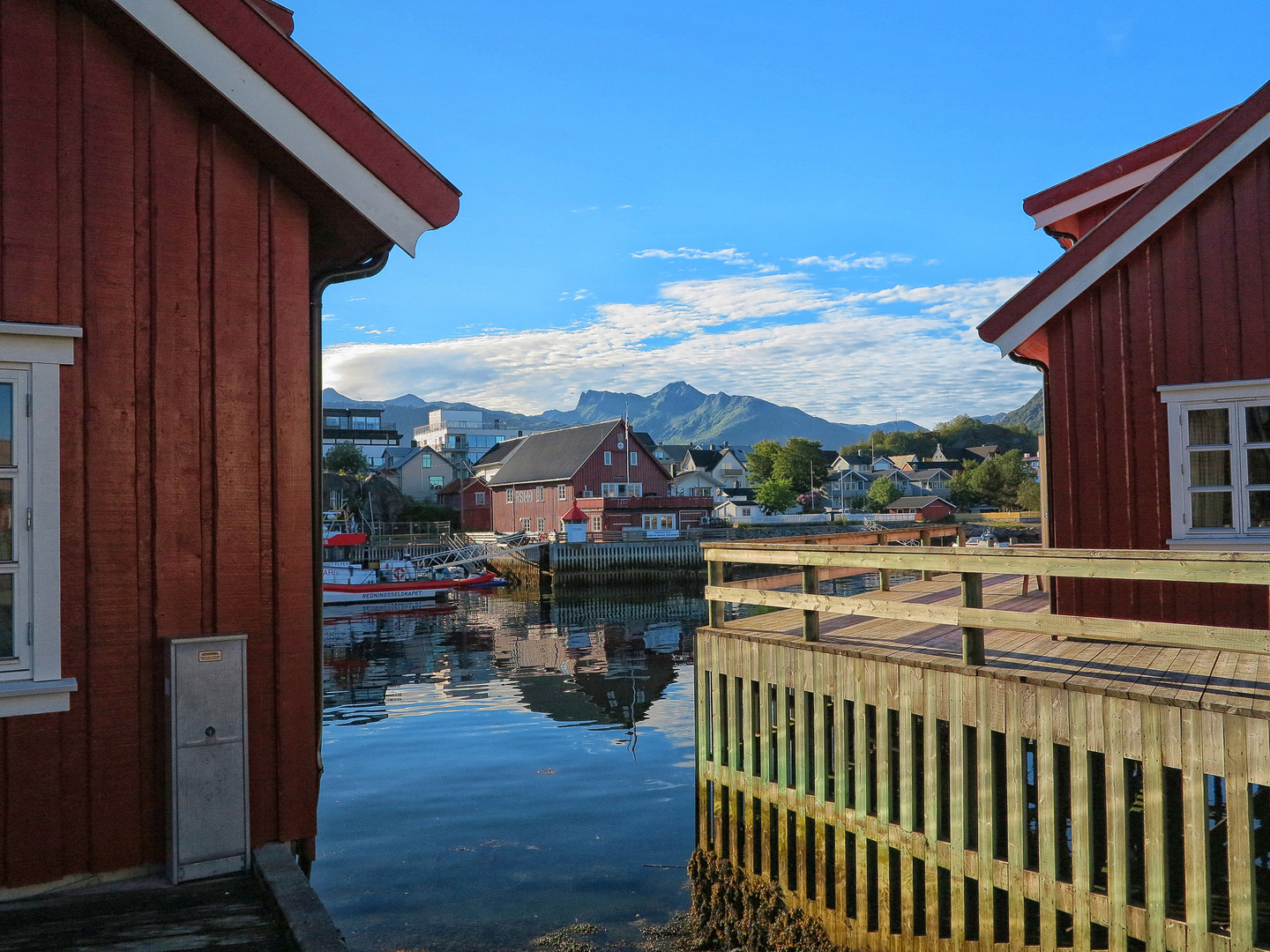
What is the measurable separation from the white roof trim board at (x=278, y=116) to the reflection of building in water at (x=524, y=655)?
42.2 feet

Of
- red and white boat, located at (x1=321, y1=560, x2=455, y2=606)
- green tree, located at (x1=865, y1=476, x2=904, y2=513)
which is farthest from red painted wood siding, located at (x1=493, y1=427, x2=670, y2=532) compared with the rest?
green tree, located at (x1=865, y1=476, x2=904, y2=513)

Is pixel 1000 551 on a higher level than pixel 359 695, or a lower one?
higher

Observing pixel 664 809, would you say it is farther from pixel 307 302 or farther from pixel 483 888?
pixel 307 302

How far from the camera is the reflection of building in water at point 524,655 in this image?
19891 mm

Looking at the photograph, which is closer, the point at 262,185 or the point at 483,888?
the point at 262,185

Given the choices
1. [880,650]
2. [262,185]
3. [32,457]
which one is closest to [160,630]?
[32,457]

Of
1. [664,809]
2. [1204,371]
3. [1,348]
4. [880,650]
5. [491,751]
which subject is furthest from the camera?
[491,751]

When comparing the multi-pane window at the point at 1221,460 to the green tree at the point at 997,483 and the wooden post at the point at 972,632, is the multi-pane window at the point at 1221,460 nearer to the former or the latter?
the wooden post at the point at 972,632

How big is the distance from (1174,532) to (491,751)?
10327 mm

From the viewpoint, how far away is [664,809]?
11797 mm

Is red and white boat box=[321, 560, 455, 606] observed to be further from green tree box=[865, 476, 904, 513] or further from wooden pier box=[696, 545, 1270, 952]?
green tree box=[865, 476, 904, 513]

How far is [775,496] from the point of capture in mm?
89938

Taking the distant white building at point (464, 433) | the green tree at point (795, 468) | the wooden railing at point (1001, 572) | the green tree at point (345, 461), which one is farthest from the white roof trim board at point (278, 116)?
the distant white building at point (464, 433)

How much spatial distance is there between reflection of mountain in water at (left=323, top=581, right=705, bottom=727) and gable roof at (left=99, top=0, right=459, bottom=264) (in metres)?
12.6
